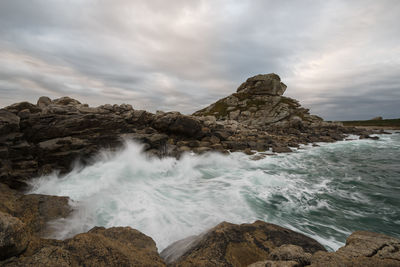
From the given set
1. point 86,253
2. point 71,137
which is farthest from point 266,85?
point 86,253

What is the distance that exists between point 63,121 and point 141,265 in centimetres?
1353

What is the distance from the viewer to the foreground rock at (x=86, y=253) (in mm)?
2838

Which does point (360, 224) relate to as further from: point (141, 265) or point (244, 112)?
point (244, 112)

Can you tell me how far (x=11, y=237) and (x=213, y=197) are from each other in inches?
333

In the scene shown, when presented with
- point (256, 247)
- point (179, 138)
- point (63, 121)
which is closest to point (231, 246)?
point (256, 247)

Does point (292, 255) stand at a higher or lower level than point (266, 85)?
lower

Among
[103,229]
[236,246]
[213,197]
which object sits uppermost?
[236,246]

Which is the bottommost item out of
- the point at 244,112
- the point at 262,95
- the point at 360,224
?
the point at 360,224

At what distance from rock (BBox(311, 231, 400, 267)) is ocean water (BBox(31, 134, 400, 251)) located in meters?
3.41

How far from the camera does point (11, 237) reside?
9.07 ft

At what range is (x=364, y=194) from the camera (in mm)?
10953

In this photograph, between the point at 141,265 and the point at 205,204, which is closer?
the point at 141,265

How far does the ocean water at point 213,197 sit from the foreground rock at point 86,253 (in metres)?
2.31

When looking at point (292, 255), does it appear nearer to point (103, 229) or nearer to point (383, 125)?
point (103, 229)
